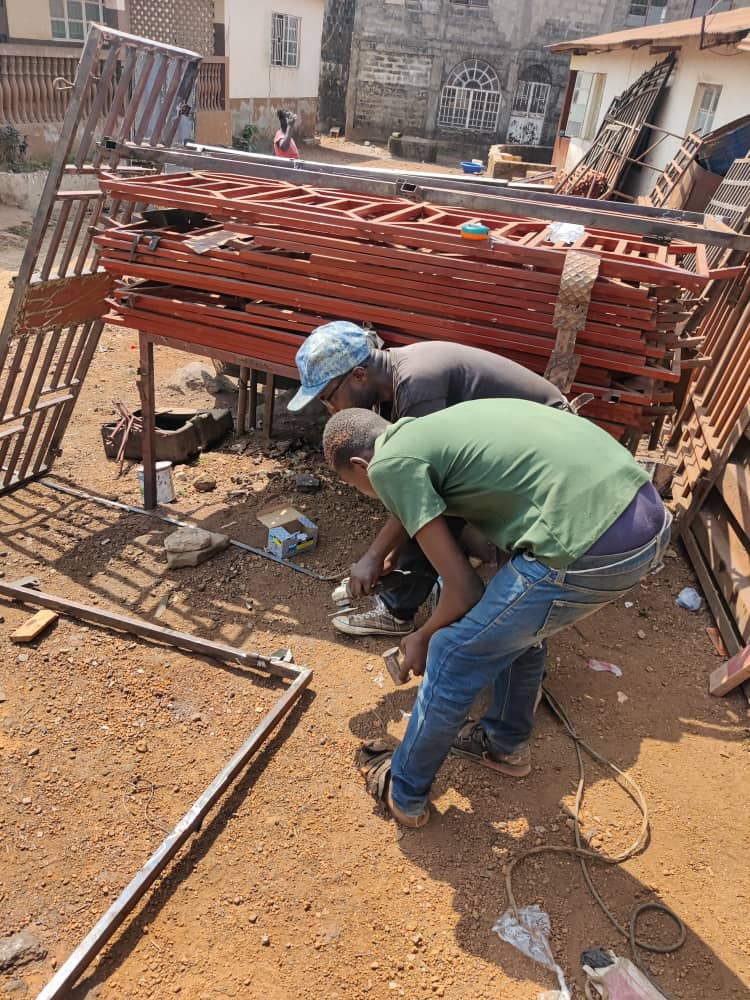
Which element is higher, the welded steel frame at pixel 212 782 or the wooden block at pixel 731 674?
the wooden block at pixel 731 674

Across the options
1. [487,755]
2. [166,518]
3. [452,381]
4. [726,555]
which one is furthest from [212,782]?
[726,555]

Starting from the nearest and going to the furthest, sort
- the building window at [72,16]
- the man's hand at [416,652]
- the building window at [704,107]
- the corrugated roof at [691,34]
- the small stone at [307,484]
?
the man's hand at [416,652], the small stone at [307,484], the corrugated roof at [691,34], the building window at [704,107], the building window at [72,16]

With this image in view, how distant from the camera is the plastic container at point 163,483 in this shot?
19.0 feet

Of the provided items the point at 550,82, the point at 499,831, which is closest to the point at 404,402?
the point at 499,831

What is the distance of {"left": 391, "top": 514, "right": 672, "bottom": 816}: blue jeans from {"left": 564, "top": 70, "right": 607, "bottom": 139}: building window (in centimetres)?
1859

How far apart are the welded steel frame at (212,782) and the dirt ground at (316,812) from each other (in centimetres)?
8

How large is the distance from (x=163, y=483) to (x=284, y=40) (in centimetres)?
2098

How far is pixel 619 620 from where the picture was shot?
4695 mm

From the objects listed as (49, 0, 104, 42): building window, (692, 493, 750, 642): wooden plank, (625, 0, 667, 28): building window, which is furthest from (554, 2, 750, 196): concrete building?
(625, 0, 667, 28): building window

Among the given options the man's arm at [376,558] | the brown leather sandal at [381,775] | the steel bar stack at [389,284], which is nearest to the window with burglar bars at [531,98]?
the steel bar stack at [389,284]

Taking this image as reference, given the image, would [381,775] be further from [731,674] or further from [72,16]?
[72,16]

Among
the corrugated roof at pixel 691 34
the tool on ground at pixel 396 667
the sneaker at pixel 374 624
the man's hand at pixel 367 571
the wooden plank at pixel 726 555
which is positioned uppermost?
the corrugated roof at pixel 691 34

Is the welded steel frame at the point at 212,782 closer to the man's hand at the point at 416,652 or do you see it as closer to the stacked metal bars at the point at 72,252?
the man's hand at the point at 416,652

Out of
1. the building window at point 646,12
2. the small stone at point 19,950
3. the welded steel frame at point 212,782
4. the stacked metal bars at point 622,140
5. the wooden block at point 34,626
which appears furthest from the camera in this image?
the building window at point 646,12
